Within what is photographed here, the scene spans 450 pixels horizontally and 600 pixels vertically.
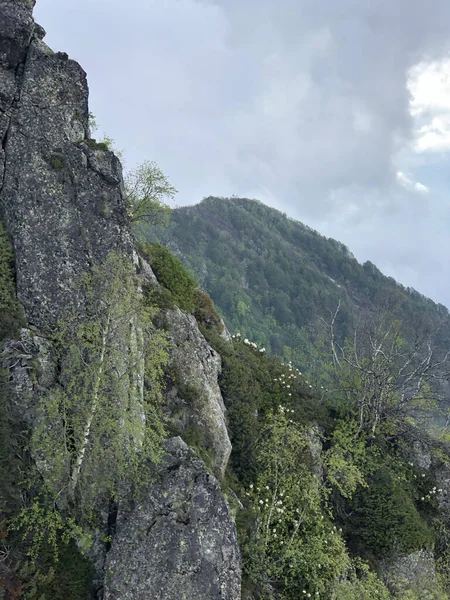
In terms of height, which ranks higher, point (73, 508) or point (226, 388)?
point (226, 388)

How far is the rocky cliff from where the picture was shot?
620 inches

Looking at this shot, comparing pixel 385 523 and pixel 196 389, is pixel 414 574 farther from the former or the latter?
pixel 196 389

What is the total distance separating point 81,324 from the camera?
56.5 ft

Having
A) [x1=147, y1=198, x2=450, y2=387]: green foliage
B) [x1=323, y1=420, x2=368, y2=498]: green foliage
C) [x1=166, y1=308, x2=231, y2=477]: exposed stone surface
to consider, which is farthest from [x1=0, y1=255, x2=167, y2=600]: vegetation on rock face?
[x1=147, y1=198, x2=450, y2=387]: green foliage

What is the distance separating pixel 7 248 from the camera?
802 inches

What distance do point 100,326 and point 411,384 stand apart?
31.9 m

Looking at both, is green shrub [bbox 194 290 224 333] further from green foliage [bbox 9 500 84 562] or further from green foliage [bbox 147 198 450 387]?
green foliage [bbox 147 198 450 387]

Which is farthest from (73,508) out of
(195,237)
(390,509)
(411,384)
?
(195,237)

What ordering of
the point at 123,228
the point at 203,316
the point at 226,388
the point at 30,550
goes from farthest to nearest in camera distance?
the point at 203,316
the point at 226,388
the point at 123,228
the point at 30,550

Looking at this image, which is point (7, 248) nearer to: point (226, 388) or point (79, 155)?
point (79, 155)

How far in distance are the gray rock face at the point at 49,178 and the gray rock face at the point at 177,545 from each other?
377 inches

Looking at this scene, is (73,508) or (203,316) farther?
(203,316)

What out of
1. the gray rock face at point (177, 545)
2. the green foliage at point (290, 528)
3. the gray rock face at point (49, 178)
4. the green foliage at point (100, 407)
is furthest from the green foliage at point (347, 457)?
the gray rock face at point (49, 178)

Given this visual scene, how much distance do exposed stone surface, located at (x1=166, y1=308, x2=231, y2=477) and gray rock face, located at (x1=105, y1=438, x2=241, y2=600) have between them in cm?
457
